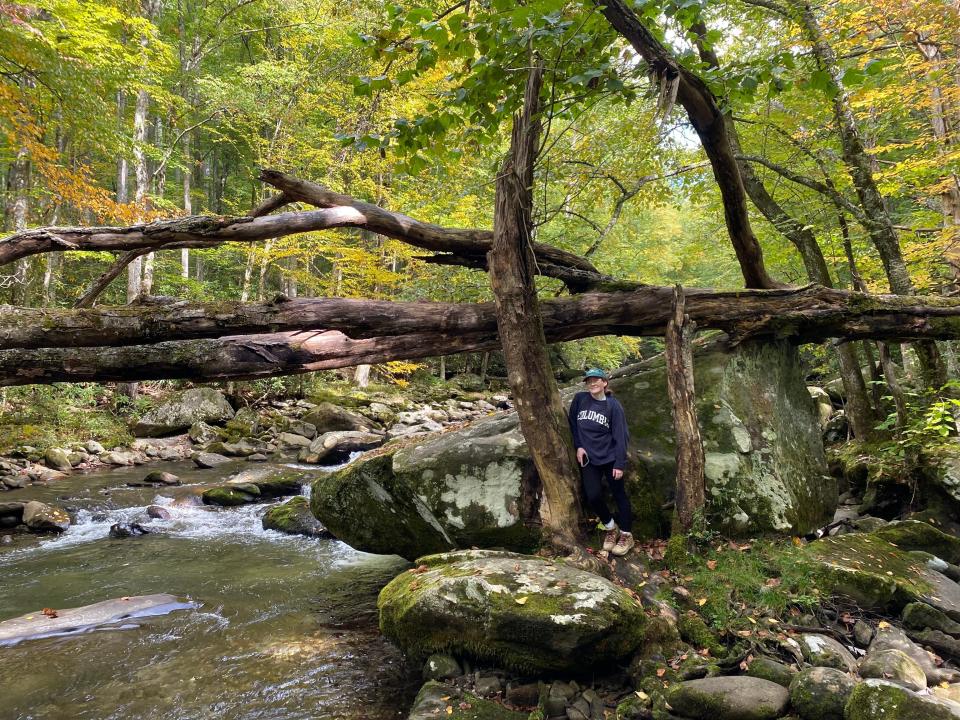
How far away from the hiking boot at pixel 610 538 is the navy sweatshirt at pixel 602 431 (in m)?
0.71

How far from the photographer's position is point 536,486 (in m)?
6.30

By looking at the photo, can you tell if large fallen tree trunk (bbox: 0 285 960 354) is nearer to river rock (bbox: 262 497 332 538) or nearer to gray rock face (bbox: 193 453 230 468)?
river rock (bbox: 262 497 332 538)

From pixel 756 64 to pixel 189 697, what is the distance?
738cm

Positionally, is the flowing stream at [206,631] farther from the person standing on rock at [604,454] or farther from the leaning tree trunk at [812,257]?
the leaning tree trunk at [812,257]

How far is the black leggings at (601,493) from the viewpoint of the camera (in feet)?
19.1

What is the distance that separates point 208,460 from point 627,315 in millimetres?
11909

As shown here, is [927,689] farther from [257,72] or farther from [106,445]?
[257,72]

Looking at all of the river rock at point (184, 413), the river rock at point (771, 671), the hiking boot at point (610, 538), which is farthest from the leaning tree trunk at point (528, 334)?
the river rock at point (184, 413)

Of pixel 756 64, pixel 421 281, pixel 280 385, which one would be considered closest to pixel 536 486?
pixel 756 64

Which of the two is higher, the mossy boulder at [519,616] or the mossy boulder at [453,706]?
the mossy boulder at [519,616]

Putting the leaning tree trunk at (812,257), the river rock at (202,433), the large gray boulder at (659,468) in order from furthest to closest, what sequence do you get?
the river rock at (202,433) → the leaning tree trunk at (812,257) → the large gray boulder at (659,468)

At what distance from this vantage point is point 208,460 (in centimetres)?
1437

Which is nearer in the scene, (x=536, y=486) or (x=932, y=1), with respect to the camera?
(x=536, y=486)

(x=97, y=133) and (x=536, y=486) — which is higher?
(x=97, y=133)
